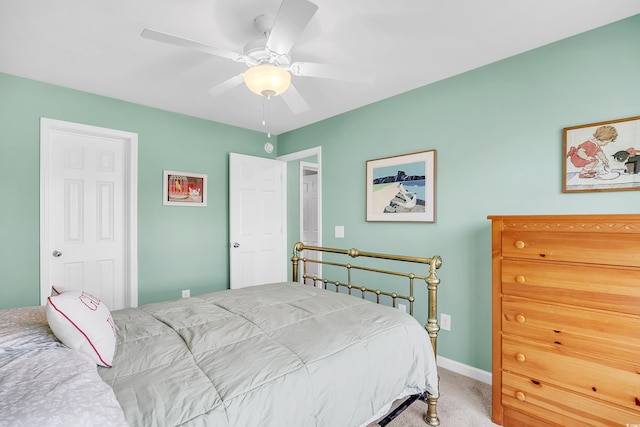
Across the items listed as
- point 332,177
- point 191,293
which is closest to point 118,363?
point 191,293

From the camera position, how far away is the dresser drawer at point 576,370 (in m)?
1.49

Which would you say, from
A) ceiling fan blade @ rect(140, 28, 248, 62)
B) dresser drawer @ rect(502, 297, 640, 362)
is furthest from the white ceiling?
dresser drawer @ rect(502, 297, 640, 362)

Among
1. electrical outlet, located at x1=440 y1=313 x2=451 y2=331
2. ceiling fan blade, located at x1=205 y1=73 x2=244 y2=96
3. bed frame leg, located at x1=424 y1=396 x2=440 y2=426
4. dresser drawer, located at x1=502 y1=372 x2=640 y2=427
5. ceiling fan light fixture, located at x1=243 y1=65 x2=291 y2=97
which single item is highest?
ceiling fan blade, located at x1=205 y1=73 x2=244 y2=96

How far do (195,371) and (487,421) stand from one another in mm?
1880

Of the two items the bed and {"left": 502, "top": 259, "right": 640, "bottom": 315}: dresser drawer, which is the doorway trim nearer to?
the bed

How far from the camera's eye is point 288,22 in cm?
146

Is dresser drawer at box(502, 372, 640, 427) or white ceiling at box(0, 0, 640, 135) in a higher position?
white ceiling at box(0, 0, 640, 135)

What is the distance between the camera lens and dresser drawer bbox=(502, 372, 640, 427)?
5.00ft

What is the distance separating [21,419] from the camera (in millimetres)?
682

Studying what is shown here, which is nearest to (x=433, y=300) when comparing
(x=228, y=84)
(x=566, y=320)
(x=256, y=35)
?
(x=566, y=320)

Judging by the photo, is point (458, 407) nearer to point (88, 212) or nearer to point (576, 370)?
point (576, 370)

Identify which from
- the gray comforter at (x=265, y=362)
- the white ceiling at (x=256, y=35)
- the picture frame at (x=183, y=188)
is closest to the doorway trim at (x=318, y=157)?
the white ceiling at (x=256, y=35)

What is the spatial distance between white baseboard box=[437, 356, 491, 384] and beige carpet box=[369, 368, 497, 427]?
0.03 metres

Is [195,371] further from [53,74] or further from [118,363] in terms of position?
[53,74]
